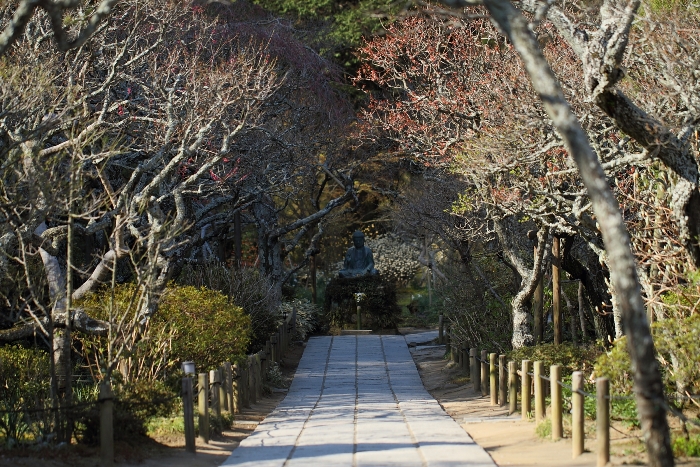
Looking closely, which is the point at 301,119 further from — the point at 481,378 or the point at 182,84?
the point at 481,378

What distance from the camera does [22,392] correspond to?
12.2 m

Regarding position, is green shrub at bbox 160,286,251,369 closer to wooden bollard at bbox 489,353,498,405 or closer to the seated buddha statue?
wooden bollard at bbox 489,353,498,405

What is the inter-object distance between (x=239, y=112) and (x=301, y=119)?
5.24 meters

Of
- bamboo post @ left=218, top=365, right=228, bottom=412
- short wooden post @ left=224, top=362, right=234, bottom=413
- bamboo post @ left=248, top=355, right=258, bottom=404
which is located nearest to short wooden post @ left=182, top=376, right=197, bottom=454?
bamboo post @ left=218, top=365, right=228, bottom=412

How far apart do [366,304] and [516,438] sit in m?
17.2

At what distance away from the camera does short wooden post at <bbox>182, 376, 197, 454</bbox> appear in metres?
9.86

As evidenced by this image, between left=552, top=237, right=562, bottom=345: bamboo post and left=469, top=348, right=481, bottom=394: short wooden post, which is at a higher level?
left=552, top=237, right=562, bottom=345: bamboo post

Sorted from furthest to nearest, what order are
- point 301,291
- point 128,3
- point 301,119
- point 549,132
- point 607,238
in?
point 301,291 < point 301,119 < point 128,3 < point 549,132 < point 607,238

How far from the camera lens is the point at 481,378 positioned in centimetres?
1574

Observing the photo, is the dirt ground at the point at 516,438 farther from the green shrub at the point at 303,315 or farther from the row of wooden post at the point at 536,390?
the green shrub at the point at 303,315

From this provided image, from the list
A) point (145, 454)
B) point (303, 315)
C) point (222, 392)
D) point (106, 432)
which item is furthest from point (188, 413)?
point (303, 315)

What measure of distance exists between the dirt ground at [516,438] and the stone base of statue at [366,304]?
Answer: 10.4 m

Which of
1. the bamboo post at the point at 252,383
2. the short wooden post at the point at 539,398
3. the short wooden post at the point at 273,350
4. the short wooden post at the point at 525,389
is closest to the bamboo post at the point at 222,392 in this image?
the bamboo post at the point at 252,383

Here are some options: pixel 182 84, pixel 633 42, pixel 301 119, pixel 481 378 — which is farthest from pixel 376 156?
pixel 633 42
